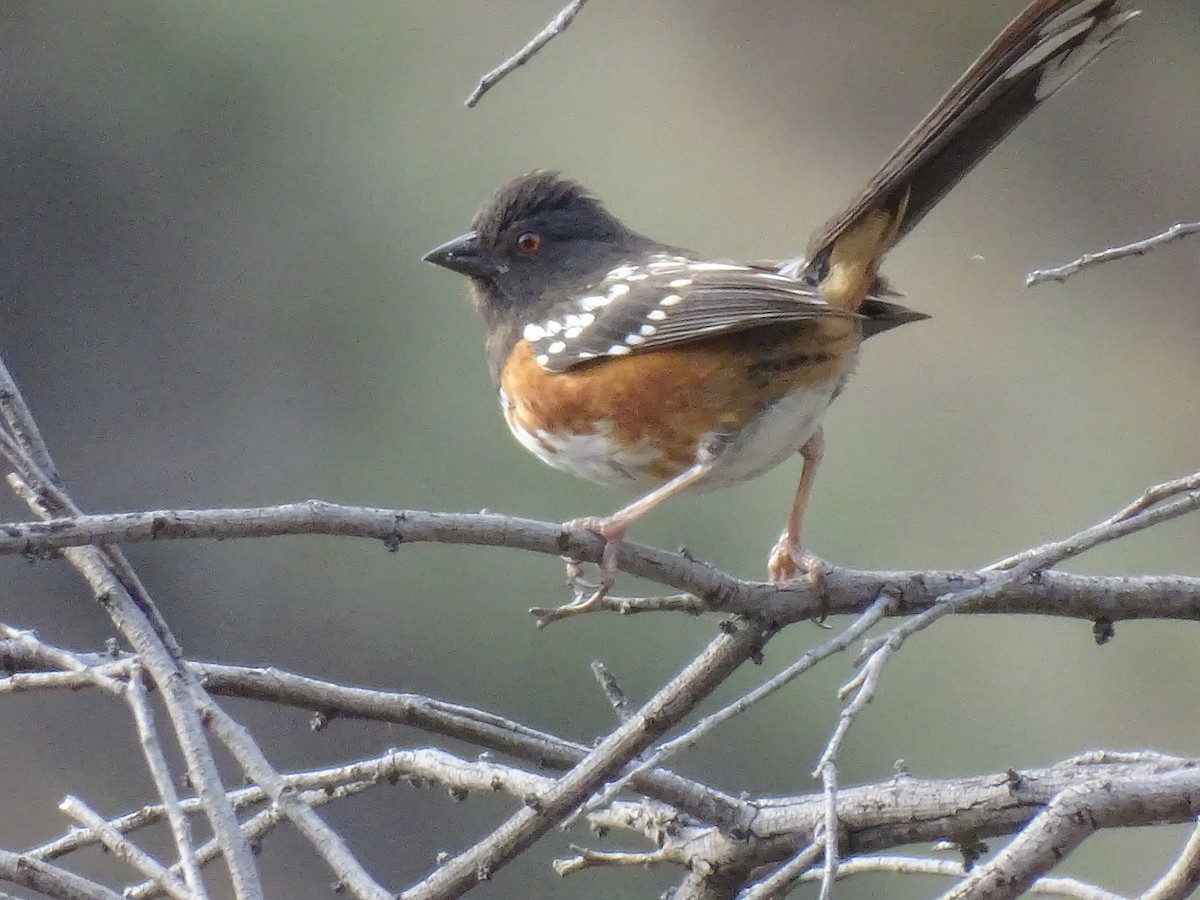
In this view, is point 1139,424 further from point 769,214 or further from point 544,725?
point 544,725

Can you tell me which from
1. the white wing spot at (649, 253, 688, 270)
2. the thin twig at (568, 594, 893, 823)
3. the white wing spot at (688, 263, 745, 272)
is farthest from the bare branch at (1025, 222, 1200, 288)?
the white wing spot at (649, 253, 688, 270)

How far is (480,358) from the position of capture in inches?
114

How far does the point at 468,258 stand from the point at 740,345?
507 mm

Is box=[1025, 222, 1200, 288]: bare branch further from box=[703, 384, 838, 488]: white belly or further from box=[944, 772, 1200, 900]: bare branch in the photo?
box=[703, 384, 838, 488]: white belly

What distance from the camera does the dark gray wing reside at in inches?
57.7

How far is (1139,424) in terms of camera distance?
2777 millimetres

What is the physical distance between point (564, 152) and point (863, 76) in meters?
0.76

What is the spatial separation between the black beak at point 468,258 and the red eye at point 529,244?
4cm

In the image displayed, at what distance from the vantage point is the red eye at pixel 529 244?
186 centimetres

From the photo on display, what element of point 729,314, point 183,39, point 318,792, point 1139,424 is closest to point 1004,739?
point 1139,424

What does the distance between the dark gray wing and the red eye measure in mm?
138

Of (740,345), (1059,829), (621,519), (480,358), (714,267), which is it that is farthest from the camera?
(480,358)

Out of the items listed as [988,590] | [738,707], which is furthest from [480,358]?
[738,707]

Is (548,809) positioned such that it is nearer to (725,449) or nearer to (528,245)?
(725,449)
